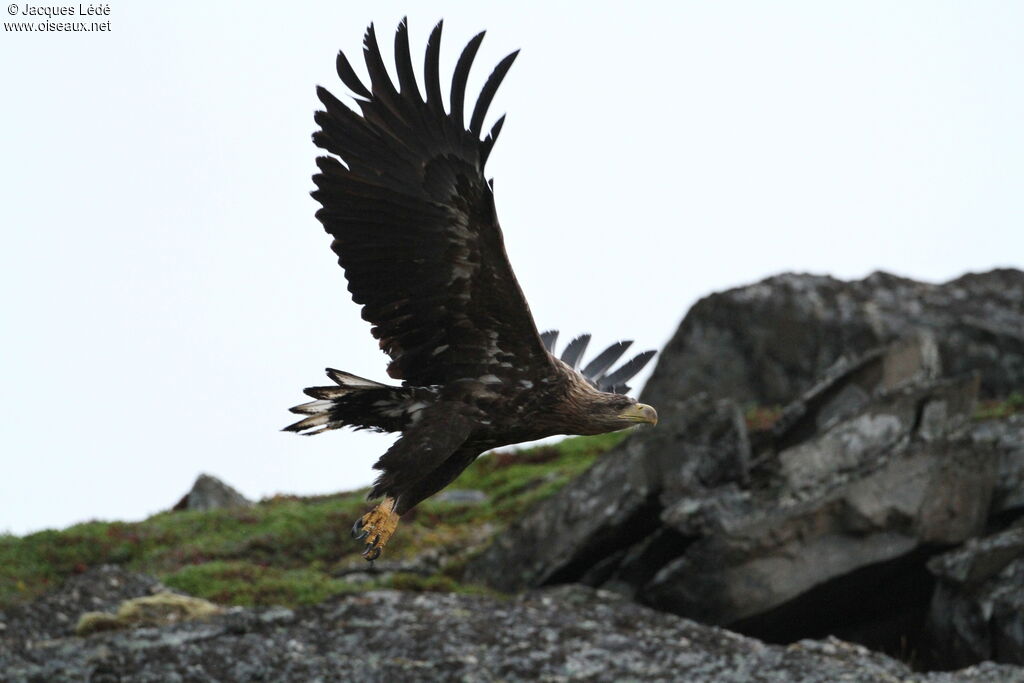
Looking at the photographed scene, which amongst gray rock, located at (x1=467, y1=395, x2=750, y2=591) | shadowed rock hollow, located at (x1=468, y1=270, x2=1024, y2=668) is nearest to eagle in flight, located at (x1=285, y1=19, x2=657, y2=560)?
shadowed rock hollow, located at (x1=468, y1=270, x2=1024, y2=668)

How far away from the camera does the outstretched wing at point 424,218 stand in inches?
346

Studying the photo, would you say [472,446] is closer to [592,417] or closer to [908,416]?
[592,417]

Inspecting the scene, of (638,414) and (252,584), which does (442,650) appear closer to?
(252,584)

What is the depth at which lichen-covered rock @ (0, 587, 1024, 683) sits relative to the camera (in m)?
13.1

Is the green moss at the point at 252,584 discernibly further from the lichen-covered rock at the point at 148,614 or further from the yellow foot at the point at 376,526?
the yellow foot at the point at 376,526

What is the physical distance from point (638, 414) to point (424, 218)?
7.22ft

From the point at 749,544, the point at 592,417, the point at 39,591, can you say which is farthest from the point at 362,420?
the point at 39,591

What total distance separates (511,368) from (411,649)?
5506mm

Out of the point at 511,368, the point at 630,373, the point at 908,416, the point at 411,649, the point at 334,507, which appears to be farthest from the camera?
the point at 334,507

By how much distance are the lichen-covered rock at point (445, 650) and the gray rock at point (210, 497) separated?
25.4 ft

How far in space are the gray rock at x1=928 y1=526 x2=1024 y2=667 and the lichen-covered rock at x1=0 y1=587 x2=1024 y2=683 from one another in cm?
95

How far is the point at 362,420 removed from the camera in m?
9.61

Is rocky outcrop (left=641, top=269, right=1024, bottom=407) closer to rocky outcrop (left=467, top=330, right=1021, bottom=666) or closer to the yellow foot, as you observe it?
rocky outcrop (left=467, top=330, right=1021, bottom=666)

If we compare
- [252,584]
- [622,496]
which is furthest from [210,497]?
[622,496]
